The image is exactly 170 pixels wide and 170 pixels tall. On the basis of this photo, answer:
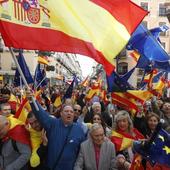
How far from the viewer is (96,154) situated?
5.61m

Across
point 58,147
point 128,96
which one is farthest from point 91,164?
point 128,96

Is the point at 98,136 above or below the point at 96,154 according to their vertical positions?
above

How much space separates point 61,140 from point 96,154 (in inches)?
19.2

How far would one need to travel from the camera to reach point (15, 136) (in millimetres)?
5574

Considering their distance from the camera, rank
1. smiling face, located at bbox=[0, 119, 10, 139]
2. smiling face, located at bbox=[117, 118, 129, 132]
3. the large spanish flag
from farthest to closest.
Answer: smiling face, located at bbox=[117, 118, 129, 132] < the large spanish flag < smiling face, located at bbox=[0, 119, 10, 139]

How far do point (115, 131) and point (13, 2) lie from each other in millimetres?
2305

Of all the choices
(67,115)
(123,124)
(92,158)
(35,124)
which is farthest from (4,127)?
(123,124)

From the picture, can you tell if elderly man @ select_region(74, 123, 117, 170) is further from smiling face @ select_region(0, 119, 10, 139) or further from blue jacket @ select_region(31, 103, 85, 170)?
smiling face @ select_region(0, 119, 10, 139)

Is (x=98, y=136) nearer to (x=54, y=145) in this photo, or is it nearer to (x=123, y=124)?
(x=54, y=145)

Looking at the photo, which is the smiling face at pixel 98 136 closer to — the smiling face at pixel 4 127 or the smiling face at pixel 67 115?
the smiling face at pixel 67 115

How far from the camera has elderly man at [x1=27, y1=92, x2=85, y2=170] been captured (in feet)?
18.6

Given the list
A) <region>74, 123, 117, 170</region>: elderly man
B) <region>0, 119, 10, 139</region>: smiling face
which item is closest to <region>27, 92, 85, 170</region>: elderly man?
<region>74, 123, 117, 170</region>: elderly man

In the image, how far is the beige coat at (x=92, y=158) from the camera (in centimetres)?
557

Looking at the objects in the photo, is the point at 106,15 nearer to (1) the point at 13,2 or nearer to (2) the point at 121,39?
(2) the point at 121,39
